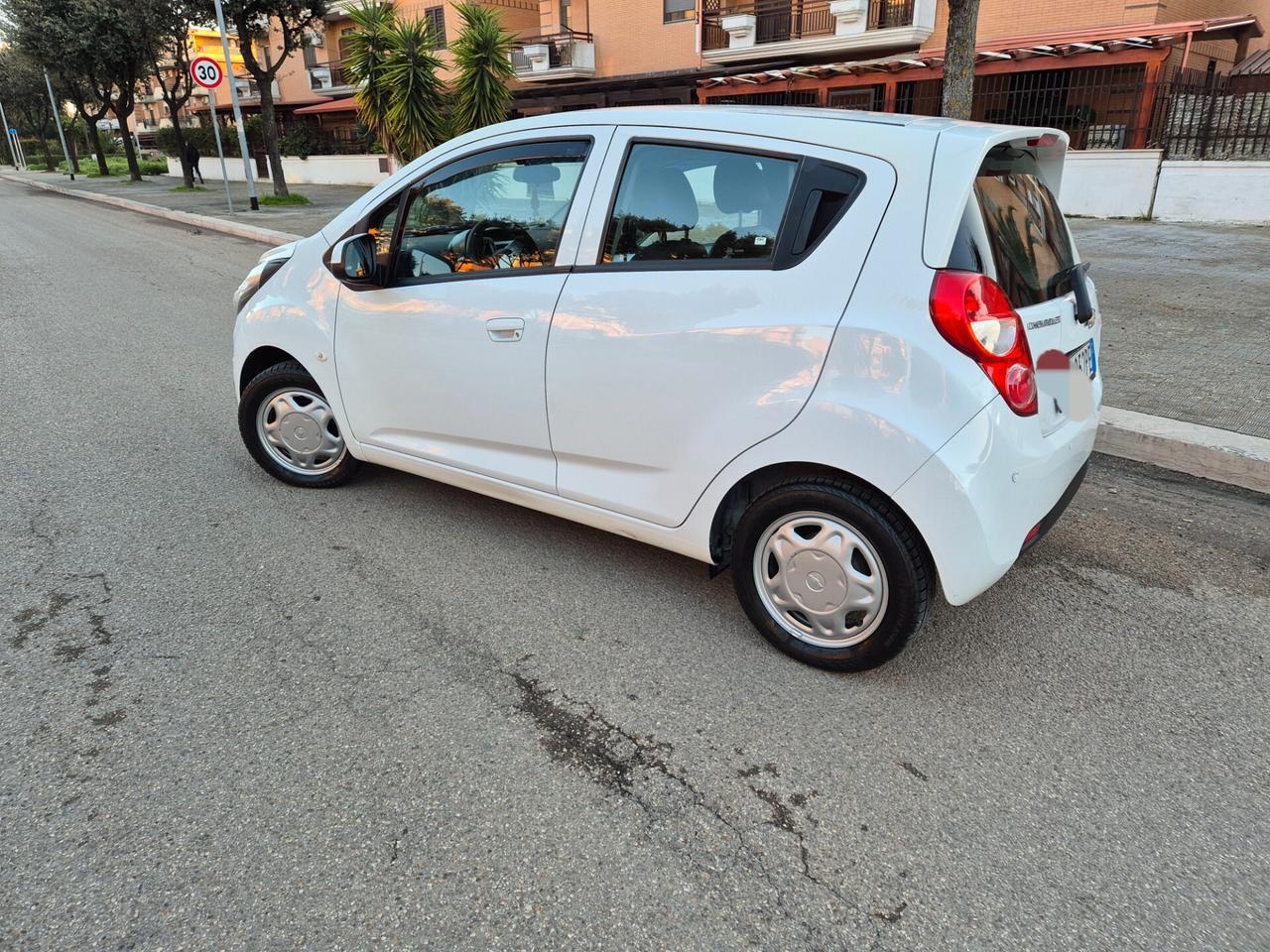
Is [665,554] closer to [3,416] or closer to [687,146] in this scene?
[687,146]

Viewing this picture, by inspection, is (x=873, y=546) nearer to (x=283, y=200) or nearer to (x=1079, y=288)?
(x=1079, y=288)

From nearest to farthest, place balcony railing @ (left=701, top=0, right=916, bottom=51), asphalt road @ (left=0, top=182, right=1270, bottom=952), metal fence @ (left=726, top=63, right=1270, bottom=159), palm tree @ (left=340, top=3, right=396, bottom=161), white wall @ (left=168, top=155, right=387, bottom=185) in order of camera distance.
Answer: asphalt road @ (left=0, top=182, right=1270, bottom=952) → metal fence @ (left=726, top=63, right=1270, bottom=159) → palm tree @ (left=340, top=3, right=396, bottom=161) → balcony railing @ (left=701, top=0, right=916, bottom=51) → white wall @ (left=168, top=155, right=387, bottom=185)

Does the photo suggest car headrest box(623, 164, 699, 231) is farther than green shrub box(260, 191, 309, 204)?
No

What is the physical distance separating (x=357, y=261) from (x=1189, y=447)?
425 cm

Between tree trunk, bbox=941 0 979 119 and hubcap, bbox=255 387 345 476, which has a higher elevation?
tree trunk, bbox=941 0 979 119

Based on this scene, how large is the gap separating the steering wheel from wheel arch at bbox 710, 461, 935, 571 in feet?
3.94

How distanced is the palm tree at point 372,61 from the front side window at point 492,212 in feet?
45.7

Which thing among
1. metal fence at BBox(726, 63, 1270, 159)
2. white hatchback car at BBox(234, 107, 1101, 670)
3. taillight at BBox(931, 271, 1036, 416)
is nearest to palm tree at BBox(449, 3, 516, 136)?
metal fence at BBox(726, 63, 1270, 159)

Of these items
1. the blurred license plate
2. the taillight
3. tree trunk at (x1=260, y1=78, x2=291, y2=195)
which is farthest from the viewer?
tree trunk at (x1=260, y1=78, x2=291, y2=195)

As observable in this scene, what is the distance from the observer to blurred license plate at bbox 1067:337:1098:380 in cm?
291

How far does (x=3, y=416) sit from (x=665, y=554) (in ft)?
15.4

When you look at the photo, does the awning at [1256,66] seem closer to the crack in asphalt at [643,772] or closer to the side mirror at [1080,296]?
the side mirror at [1080,296]

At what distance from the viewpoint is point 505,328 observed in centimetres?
326

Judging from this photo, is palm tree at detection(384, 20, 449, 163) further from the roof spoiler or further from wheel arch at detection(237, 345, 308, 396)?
the roof spoiler
